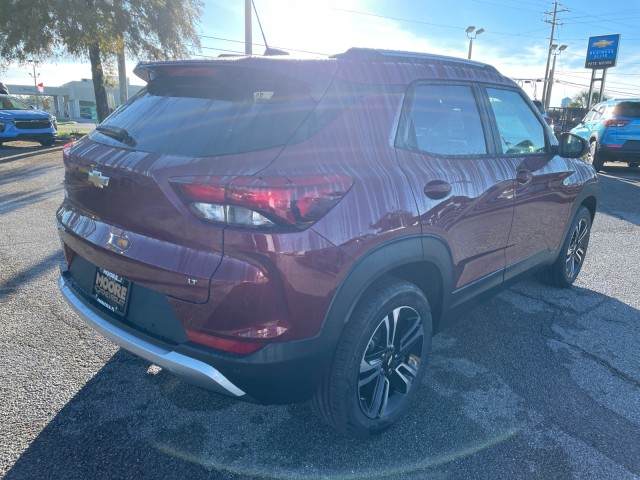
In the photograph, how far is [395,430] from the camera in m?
2.53

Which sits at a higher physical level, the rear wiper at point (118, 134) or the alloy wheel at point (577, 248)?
the rear wiper at point (118, 134)

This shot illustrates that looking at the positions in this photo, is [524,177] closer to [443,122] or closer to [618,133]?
[443,122]

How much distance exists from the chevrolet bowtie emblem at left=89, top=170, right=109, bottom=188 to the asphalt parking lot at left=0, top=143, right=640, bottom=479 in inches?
47.7

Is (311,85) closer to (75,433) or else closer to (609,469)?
(75,433)

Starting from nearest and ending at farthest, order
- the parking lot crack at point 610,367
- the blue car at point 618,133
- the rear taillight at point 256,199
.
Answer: the rear taillight at point 256,199, the parking lot crack at point 610,367, the blue car at point 618,133

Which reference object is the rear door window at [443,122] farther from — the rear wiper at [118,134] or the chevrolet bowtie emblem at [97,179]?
the chevrolet bowtie emblem at [97,179]

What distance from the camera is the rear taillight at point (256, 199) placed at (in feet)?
5.90

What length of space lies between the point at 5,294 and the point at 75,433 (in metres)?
2.09

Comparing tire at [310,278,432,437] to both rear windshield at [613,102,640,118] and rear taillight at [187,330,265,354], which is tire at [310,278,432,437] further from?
rear windshield at [613,102,640,118]

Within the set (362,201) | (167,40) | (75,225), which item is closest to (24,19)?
(167,40)

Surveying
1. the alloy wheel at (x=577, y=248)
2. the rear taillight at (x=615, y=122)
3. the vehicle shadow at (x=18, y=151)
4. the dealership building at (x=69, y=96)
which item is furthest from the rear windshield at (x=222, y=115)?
the dealership building at (x=69, y=96)

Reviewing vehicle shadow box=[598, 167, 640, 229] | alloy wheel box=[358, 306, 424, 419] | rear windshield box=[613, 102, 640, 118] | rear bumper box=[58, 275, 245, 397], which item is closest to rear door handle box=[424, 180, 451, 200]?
alloy wheel box=[358, 306, 424, 419]

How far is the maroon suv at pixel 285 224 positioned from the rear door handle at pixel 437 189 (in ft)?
0.04

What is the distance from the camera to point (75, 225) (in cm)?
248
